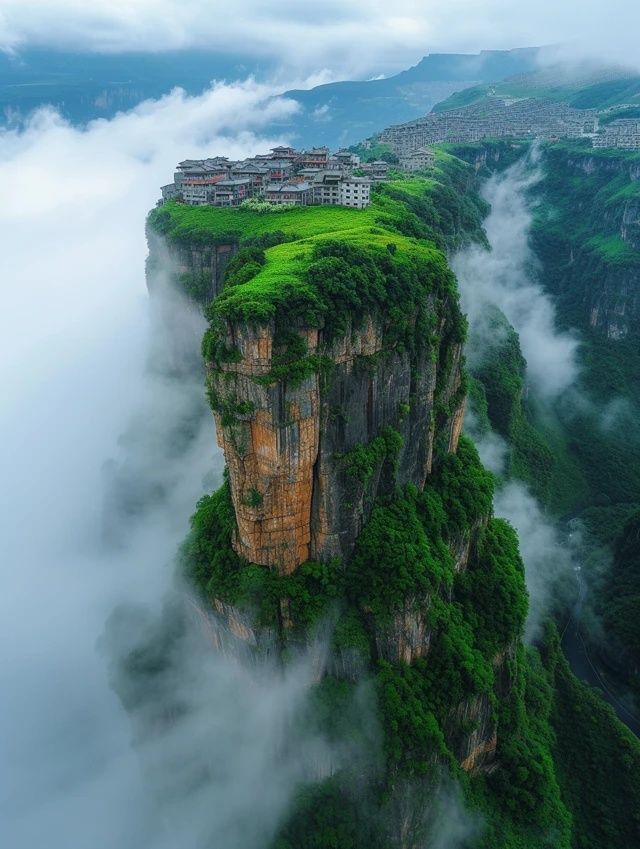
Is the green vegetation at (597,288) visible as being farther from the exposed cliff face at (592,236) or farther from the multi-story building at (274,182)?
the multi-story building at (274,182)

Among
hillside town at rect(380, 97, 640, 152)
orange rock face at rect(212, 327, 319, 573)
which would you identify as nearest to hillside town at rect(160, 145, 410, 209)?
orange rock face at rect(212, 327, 319, 573)

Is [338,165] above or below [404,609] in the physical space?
above

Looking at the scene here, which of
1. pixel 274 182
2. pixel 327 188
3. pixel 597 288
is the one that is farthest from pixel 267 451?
pixel 597 288

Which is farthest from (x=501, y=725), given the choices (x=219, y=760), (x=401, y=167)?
(x=401, y=167)

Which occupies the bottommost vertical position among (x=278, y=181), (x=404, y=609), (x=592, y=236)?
(x=592, y=236)

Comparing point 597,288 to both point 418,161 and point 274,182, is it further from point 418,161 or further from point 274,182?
point 274,182
